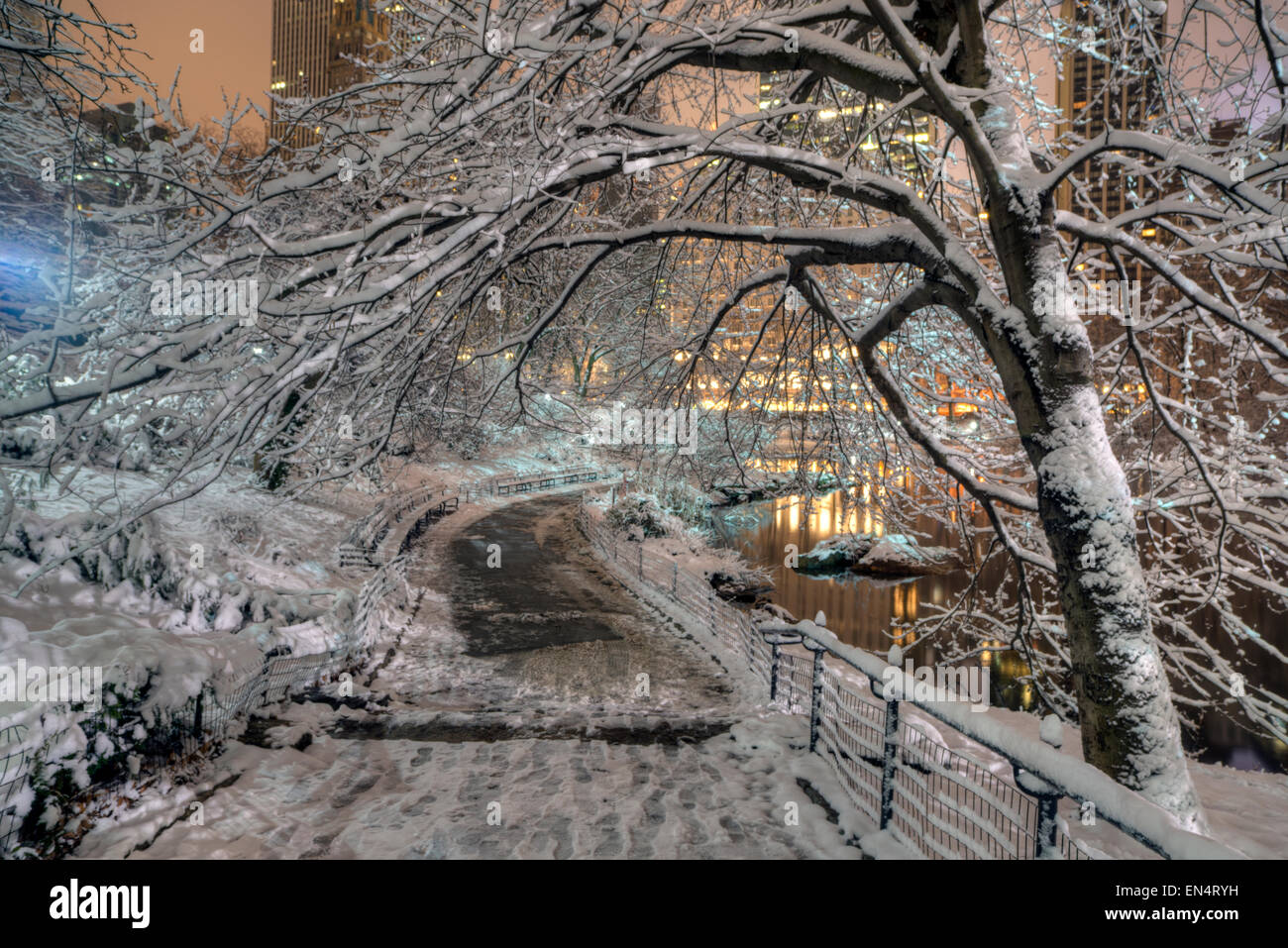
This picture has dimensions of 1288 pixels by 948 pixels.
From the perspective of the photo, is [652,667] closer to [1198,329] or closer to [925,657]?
[1198,329]

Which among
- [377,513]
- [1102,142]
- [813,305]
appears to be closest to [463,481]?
[377,513]

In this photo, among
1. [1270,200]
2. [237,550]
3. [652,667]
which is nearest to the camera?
[1270,200]

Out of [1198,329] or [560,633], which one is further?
[560,633]

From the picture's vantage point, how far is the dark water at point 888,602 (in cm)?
1333

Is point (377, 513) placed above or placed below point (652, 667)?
above

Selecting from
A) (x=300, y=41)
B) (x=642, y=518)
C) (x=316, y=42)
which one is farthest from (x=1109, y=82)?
(x=642, y=518)

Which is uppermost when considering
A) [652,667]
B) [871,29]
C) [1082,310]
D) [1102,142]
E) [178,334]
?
[871,29]

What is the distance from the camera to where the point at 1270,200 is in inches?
157

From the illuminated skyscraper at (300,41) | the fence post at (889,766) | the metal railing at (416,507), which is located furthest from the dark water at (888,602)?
the metal railing at (416,507)

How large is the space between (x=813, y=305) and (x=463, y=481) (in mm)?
33520

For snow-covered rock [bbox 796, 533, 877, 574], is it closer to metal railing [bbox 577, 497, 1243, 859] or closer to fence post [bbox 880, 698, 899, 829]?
metal railing [bbox 577, 497, 1243, 859]
